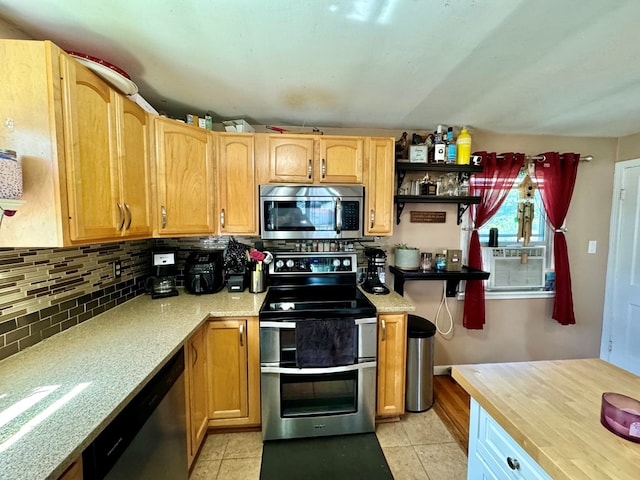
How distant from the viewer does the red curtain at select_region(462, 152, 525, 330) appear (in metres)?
2.42

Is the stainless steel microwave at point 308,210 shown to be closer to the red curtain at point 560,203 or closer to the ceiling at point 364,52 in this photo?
the ceiling at point 364,52

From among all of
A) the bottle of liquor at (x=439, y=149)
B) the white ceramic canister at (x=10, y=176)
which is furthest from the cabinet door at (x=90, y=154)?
the bottle of liquor at (x=439, y=149)

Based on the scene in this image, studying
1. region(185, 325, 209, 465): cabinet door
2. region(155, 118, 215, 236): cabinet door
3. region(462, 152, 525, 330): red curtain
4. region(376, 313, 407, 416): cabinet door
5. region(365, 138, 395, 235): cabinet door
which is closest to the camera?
region(185, 325, 209, 465): cabinet door

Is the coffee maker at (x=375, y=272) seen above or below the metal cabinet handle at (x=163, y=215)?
below

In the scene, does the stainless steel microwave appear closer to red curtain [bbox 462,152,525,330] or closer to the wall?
the wall

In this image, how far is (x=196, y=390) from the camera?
1.63m

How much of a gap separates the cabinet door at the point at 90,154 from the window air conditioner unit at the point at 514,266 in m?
2.85

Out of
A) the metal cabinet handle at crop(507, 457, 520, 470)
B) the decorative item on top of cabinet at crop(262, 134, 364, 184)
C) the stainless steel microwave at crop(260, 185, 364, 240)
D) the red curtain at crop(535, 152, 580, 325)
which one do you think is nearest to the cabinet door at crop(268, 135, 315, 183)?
the decorative item on top of cabinet at crop(262, 134, 364, 184)

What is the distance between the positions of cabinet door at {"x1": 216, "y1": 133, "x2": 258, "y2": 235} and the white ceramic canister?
114 centimetres

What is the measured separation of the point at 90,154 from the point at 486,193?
277cm

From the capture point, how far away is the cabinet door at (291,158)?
203 centimetres

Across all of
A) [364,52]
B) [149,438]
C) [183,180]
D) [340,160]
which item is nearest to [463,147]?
[340,160]

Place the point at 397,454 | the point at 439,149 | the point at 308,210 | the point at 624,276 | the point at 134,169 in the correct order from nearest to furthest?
1. the point at 134,169
2. the point at 397,454
3. the point at 308,210
4. the point at 439,149
5. the point at 624,276

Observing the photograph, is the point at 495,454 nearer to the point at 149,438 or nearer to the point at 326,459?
the point at 326,459
